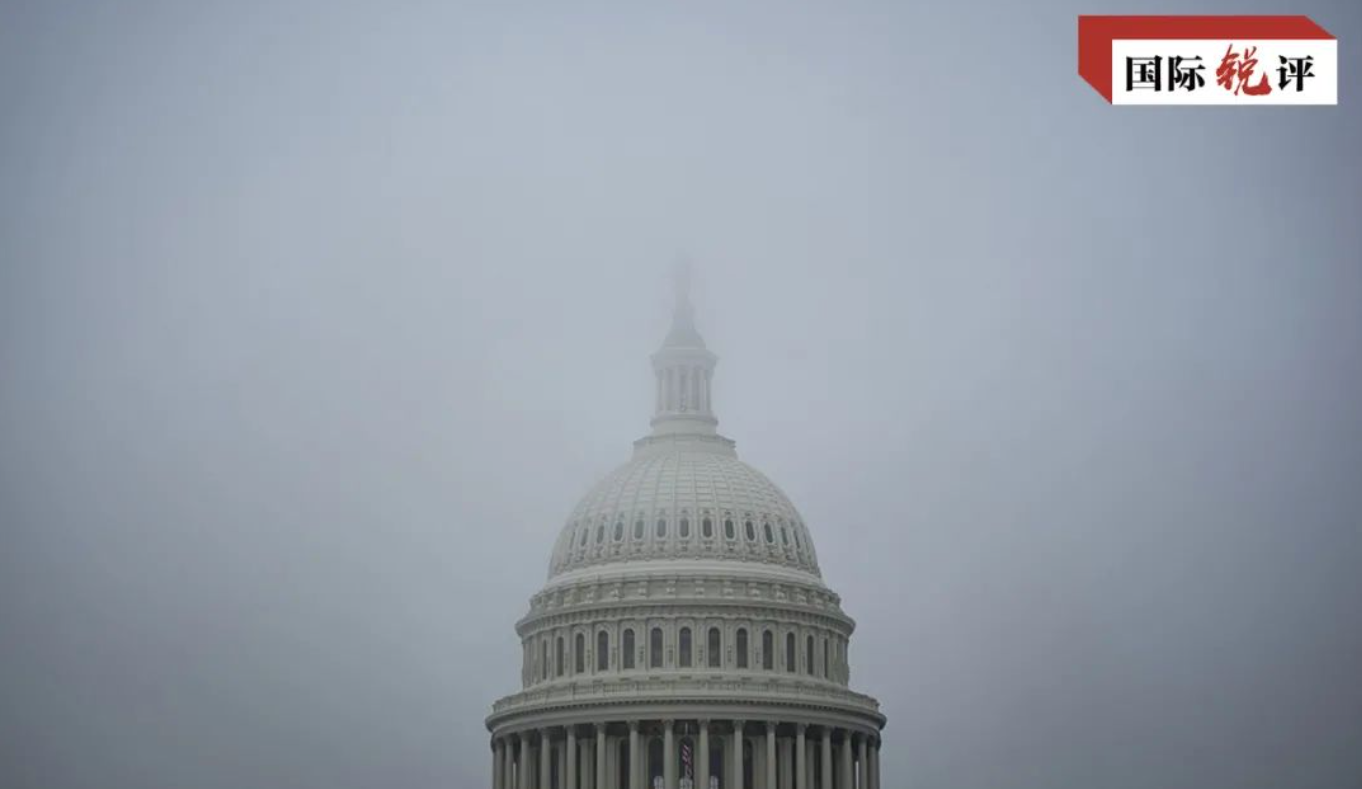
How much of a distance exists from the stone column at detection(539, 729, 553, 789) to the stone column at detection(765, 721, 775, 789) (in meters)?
13.7

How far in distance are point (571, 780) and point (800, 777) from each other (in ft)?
46.1

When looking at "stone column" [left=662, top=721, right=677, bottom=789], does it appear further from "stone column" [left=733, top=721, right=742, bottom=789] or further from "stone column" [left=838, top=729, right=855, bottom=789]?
"stone column" [left=838, top=729, right=855, bottom=789]

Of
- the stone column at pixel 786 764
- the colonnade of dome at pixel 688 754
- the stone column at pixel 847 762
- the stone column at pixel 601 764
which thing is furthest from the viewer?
the stone column at pixel 847 762

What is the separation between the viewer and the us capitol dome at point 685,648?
536 ft

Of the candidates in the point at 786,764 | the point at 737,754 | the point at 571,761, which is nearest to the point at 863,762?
the point at 786,764

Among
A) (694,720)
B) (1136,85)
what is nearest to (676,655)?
(694,720)

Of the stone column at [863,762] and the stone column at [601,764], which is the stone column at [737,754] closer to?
the stone column at [601,764]

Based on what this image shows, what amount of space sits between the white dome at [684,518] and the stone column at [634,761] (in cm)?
1295

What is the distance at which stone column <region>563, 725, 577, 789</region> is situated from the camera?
536 feet

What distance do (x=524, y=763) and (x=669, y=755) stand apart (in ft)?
35.3

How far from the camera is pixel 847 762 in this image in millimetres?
166500

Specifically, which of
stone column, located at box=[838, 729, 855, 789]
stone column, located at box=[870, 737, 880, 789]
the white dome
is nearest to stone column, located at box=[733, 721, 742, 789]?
stone column, located at box=[838, 729, 855, 789]

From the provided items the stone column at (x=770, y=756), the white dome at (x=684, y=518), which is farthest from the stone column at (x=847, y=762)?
the white dome at (x=684, y=518)

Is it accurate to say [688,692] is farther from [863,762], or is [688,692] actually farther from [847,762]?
[863,762]
